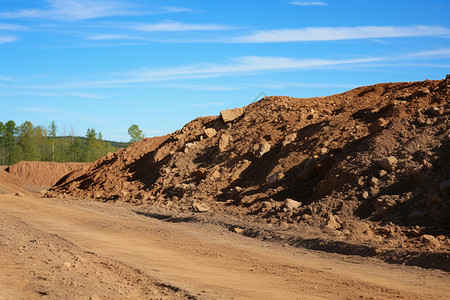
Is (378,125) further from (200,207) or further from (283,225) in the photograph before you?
(200,207)

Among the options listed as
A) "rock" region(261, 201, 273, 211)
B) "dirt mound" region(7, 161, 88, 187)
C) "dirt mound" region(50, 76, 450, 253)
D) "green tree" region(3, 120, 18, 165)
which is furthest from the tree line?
"rock" region(261, 201, 273, 211)

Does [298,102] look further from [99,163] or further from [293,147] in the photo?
[99,163]

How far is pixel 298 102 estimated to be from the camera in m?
26.9

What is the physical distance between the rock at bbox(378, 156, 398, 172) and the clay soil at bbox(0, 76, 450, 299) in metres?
0.09

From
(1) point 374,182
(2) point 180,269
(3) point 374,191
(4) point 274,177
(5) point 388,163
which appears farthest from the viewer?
(4) point 274,177

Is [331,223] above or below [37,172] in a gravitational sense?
below

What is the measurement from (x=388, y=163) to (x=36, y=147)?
86.6m

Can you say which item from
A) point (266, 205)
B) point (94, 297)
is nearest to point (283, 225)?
point (266, 205)

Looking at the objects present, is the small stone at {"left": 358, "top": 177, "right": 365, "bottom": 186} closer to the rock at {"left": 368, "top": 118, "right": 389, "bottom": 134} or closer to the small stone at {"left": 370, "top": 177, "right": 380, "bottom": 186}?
the small stone at {"left": 370, "top": 177, "right": 380, "bottom": 186}

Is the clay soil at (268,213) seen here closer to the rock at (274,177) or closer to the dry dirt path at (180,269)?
the dry dirt path at (180,269)

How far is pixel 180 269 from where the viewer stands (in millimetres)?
9781

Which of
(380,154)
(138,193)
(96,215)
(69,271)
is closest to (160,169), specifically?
(138,193)

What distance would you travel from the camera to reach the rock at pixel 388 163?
50.6 feet

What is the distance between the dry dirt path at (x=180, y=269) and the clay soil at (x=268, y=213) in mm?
42
